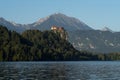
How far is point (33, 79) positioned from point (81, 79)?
9.33 m

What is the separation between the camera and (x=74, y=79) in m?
74.6

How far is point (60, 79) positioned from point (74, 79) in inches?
111

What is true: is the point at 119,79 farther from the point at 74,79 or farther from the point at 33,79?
the point at 33,79

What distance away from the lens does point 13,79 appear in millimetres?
73188

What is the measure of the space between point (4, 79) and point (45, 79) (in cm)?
781

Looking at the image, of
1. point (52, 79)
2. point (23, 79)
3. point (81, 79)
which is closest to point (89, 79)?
point (81, 79)

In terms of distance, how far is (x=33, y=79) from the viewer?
74.1 meters

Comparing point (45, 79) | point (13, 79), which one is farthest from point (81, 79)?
point (13, 79)

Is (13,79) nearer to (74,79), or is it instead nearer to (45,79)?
(45,79)

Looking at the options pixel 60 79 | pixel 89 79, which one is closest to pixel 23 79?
pixel 60 79

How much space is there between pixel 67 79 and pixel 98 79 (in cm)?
608

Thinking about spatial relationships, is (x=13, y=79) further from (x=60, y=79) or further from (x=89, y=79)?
(x=89, y=79)

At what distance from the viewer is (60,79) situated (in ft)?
247

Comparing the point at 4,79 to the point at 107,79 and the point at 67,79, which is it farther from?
the point at 107,79
